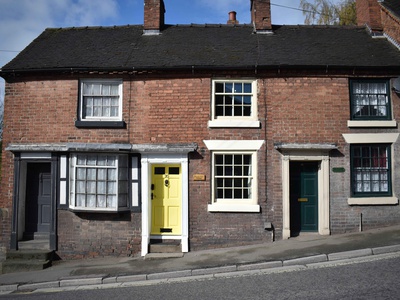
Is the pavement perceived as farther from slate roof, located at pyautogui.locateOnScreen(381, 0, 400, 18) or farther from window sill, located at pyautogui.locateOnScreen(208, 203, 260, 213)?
slate roof, located at pyautogui.locateOnScreen(381, 0, 400, 18)

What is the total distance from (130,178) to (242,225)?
349 centimetres

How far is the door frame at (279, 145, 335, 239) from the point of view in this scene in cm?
910

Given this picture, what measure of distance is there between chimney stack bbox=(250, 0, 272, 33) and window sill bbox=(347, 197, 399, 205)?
6420mm

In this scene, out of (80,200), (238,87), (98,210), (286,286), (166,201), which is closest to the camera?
(286,286)

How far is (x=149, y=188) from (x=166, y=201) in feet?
2.11

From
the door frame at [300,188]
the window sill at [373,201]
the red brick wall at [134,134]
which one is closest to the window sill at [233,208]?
the red brick wall at [134,134]

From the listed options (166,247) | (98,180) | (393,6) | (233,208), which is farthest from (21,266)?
(393,6)

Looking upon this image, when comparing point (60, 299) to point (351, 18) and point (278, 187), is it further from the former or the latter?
point (351, 18)

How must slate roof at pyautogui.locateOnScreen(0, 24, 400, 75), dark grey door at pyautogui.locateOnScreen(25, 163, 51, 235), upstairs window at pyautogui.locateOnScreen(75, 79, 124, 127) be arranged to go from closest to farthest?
slate roof at pyautogui.locateOnScreen(0, 24, 400, 75) < upstairs window at pyautogui.locateOnScreen(75, 79, 124, 127) < dark grey door at pyautogui.locateOnScreen(25, 163, 51, 235)

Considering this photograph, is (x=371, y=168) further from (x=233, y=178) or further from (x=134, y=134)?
(x=134, y=134)

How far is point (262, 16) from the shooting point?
454 inches

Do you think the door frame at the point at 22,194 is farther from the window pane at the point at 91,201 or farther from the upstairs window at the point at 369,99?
the upstairs window at the point at 369,99

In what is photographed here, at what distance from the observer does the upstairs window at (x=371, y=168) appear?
941 centimetres

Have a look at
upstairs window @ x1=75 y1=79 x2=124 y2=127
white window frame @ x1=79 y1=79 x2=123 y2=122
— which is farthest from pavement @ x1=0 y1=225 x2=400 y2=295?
upstairs window @ x1=75 y1=79 x2=124 y2=127
